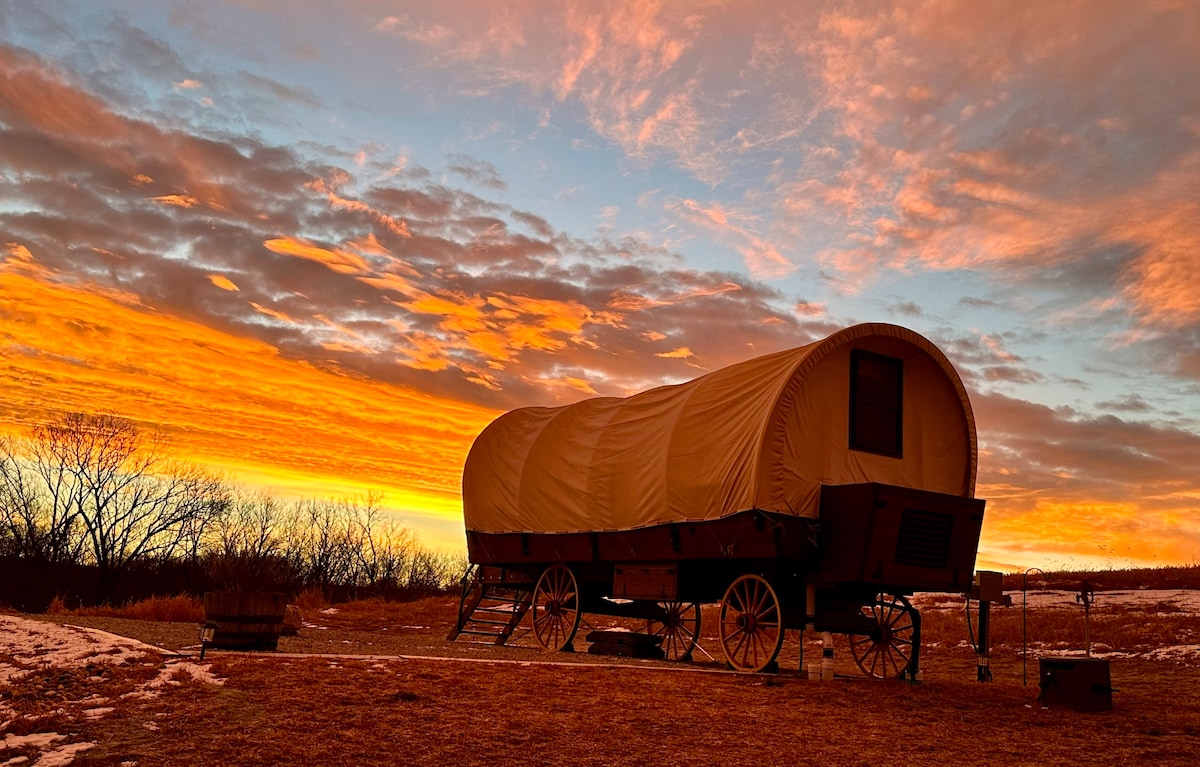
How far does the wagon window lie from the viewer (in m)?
12.4

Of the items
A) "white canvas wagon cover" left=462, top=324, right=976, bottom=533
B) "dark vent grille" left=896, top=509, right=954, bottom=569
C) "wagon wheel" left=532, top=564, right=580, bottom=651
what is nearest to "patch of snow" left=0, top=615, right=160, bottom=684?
"white canvas wagon cover" left=462, top=324, right=976, bottom=533

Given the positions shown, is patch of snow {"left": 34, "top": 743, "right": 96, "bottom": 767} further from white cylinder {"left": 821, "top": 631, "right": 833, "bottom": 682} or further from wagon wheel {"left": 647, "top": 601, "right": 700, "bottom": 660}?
wagon wheel {"left": 647, "top": 601, "right": 700, "bottom": 660}

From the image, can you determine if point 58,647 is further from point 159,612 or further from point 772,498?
point 772,498

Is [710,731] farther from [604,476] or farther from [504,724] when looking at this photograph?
[604,476]

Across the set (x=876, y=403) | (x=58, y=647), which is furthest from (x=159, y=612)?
(x=876, y=403)

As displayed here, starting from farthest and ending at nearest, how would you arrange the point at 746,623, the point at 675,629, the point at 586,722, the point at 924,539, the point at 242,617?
1. the point at 675,629
2. the point at 746,623
3. the point at 924,539
4. the point at 242,617
5. the point at 586,722

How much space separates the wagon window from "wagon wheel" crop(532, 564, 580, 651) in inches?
210

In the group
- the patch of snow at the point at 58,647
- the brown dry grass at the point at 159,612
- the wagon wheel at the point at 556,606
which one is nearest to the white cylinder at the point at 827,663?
the wagon wheel at the point at 556,606

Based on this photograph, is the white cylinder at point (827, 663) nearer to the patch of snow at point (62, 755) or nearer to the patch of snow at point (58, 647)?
the patch of snow at point (58, 647)

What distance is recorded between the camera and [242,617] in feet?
34.7

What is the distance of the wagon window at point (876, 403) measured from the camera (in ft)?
40.6

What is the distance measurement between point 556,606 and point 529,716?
836 centimetres

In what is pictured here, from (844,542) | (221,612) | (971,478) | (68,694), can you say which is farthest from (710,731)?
(971,478)

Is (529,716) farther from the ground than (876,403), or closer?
closer
